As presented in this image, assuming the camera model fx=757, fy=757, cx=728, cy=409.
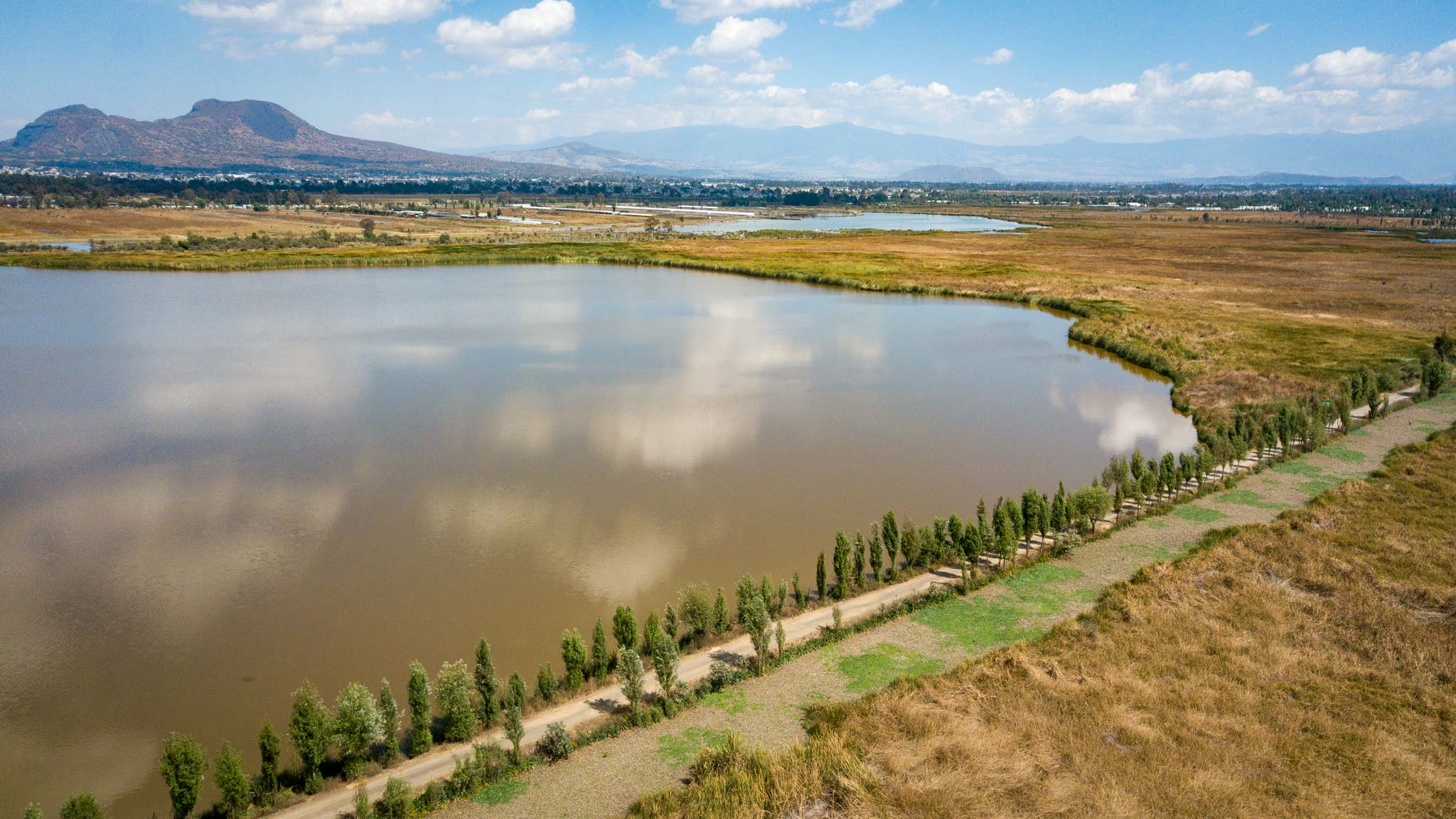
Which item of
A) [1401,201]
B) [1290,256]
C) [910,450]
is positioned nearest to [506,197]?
[1290,256]

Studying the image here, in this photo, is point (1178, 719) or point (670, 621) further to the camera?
point (670, 621)

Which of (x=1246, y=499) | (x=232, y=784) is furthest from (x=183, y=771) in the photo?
(x=1246, y=499)

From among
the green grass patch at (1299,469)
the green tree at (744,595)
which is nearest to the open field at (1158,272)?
the green grass patch at (1299,469)

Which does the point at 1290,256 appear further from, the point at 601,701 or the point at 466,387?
the point at 601,701

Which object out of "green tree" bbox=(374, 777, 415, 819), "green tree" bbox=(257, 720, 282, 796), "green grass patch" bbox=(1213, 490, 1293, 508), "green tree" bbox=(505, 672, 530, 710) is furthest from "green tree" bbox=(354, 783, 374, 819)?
"green grass patch" bbox=(1213, 490, 1293, 508)

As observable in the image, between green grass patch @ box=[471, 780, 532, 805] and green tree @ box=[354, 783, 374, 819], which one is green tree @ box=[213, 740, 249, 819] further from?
green grass patch @ box=[471, 780, 532, 805]

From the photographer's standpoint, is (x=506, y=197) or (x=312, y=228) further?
(x=506, y=197)

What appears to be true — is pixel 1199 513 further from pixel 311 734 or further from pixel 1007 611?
pixel 311 734
